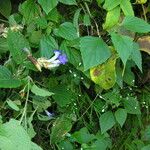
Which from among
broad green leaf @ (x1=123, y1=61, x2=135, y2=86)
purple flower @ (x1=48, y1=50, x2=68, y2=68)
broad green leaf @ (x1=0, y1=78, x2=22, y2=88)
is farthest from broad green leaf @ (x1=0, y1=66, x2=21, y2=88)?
broad green leaf @ (x1=123, y1=61, x2=135, y2=86)

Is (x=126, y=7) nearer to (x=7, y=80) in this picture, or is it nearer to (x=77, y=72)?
(x=77, y=72)

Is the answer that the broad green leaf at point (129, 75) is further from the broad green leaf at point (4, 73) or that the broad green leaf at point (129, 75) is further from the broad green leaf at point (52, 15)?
the broad green leaf at point (4, 73)

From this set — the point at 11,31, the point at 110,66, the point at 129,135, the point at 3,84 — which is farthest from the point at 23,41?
the point at 129,135

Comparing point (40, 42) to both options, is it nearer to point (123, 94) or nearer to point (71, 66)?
point (71, 66)

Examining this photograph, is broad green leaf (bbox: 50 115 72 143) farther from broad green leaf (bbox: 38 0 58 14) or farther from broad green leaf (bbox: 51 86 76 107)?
broad green leaf (bbox: 38 0 58 14)

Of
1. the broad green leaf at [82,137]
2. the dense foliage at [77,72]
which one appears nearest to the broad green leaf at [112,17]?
the dense foliage at [77,72]

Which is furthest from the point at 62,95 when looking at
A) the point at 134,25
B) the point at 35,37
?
the point at 134,25
